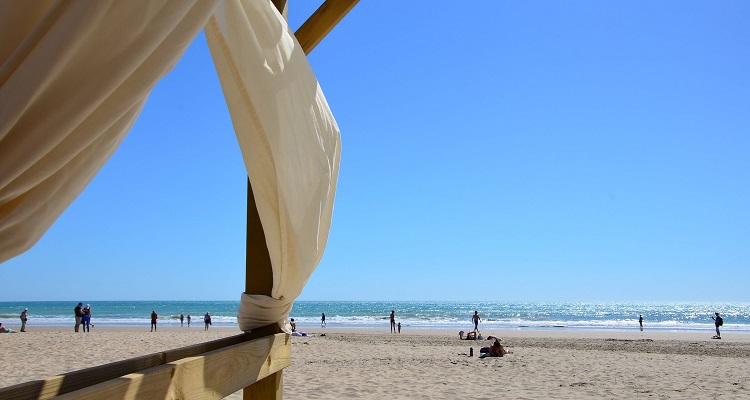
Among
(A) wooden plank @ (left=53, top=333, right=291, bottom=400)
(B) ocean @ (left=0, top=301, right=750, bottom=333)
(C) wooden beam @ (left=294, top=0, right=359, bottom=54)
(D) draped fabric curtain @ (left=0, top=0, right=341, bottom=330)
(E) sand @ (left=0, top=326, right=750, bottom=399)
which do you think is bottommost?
(B) ocean @ (left=0, top=301, right=750, bottom=333)

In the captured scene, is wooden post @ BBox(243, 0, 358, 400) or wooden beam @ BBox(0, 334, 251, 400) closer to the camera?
wooden beam @ BBox(0, 334, 251, 400)

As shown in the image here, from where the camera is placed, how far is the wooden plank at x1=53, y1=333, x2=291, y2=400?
4.10ft

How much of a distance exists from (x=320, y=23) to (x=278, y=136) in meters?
0.87

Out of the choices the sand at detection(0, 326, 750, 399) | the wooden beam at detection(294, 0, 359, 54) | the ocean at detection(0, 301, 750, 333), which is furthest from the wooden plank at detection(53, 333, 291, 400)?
the ocean at detection(0, 301, 750, 333)

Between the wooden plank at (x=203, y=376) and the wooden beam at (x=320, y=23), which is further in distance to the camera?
the wooden beam at (x=320, y=23)

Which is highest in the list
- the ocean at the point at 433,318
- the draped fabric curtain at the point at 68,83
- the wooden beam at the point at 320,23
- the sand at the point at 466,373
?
the wooden beam at the point at 320,23

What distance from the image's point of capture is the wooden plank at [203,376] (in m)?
1.25

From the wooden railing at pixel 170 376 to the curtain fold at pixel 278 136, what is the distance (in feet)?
0.96

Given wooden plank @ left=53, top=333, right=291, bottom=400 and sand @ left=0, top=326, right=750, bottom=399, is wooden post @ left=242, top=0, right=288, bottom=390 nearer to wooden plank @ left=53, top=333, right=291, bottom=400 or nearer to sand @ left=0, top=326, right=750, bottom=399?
wooden plank @ left=53, top=333, right=291, bottom=400

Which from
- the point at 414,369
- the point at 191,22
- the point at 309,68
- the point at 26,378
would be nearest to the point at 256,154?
the point at 309,68

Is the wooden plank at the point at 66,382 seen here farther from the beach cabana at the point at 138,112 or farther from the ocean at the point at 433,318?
the ocean at the point at 433,318

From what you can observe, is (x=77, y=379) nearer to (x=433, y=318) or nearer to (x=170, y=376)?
(x=170, y=376)

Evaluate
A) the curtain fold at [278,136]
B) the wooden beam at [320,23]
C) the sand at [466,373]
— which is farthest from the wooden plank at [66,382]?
the sand at [466,373]

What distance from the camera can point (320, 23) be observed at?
2.68 m
